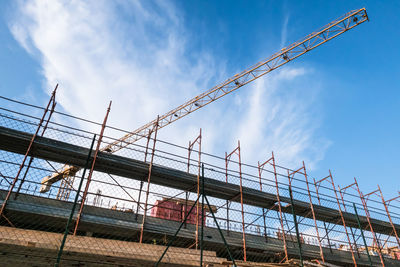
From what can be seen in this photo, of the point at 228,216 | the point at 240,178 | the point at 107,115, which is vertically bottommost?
the point at 228,216

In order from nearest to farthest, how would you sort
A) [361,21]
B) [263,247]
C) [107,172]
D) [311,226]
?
1. [107,172]
2. [263,247]
3. [311,226]
4. [361,21]

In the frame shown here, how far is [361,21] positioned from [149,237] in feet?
88.5

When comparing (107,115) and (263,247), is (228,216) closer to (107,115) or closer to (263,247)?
(263,247)

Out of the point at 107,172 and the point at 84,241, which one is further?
the point at 107,172

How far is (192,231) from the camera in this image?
42.3 feet

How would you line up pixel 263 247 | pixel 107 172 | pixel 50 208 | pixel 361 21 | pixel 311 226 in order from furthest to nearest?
pixel 361 21 → pixel 311 226 → pixel 263 247 → pixel 107 172 → pixel 50 208

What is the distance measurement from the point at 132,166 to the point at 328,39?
24078 mm

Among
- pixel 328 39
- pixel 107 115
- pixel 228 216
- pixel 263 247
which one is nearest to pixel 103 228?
pixel 107 115

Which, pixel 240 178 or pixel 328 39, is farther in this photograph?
pixel 328 39

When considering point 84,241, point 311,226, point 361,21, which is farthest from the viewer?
point 361,21

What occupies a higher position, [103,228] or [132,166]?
[132,166]

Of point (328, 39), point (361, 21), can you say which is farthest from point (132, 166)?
point (361, 21)

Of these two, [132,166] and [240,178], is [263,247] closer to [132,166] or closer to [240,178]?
[240,178]

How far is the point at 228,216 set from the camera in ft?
50.7
